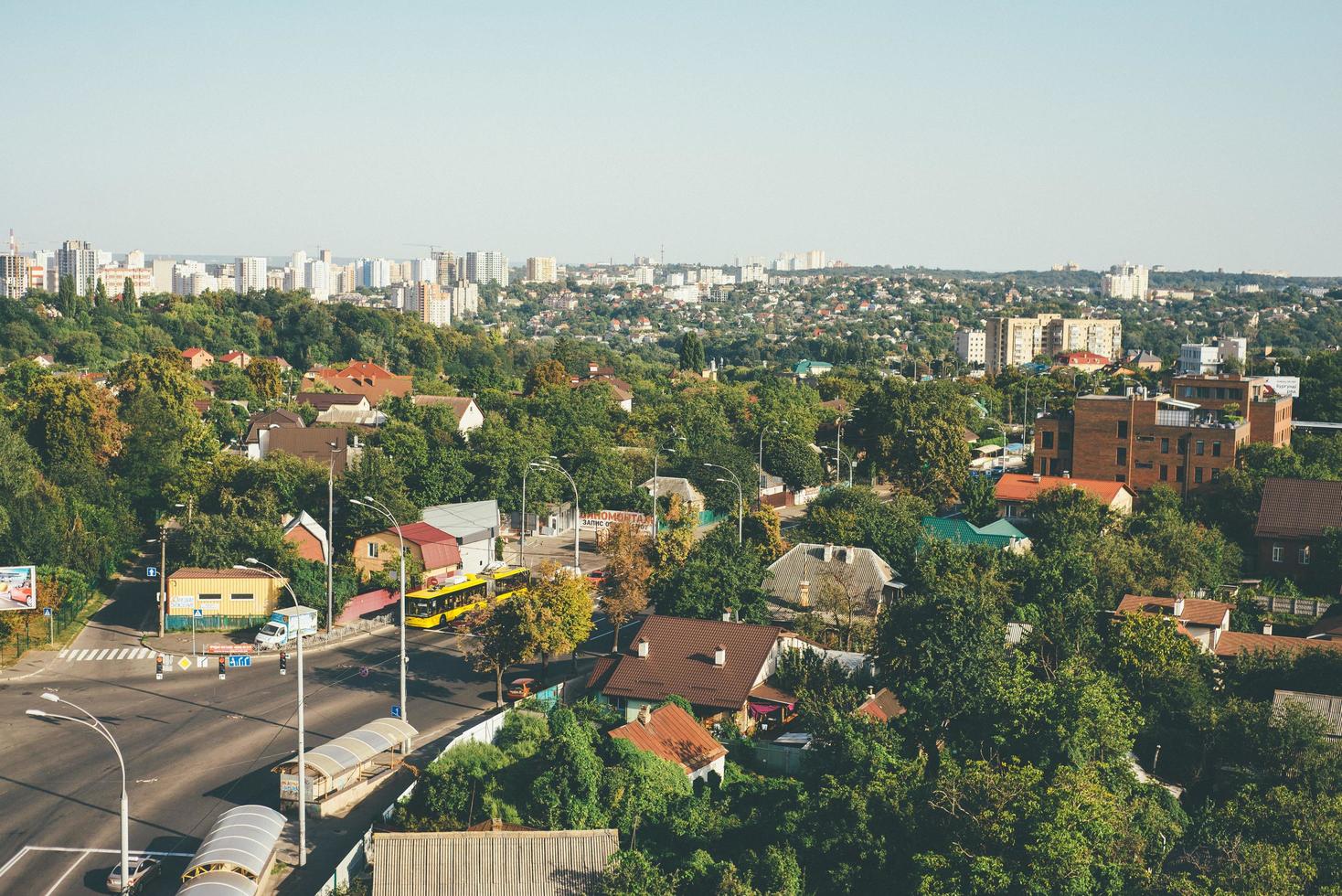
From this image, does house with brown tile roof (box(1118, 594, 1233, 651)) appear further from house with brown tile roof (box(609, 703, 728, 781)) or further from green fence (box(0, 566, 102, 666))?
green fence (box(0, 566, 102, 666))

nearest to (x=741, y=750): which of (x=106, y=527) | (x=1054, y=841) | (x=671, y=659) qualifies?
(x=671, y=659)

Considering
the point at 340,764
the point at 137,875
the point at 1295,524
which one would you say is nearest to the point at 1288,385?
→ the point at 1295,524

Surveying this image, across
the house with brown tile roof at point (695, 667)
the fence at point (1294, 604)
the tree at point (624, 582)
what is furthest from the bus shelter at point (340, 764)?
the fence at point (1294, 604)

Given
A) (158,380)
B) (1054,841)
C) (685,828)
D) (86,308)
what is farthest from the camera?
(86,308)

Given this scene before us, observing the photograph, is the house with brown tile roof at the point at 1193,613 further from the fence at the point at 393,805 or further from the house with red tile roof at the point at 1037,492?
the fence at the point at 393,805

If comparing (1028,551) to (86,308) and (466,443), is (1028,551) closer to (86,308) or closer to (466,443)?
(466,443)

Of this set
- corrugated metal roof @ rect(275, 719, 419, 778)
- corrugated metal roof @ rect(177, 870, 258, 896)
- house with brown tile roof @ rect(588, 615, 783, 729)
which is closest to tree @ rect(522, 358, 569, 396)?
house with brown tile roof @ rect(588, 615, 783, 729)

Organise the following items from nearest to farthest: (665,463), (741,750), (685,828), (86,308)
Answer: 1. (685,828)
2. (741,750)
3. (665,463)
4. (86,308)

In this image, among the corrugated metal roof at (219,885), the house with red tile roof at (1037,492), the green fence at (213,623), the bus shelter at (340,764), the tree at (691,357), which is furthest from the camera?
the tree at (691,357)
